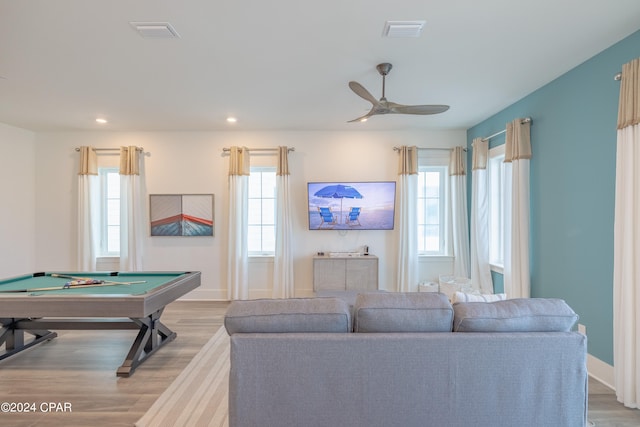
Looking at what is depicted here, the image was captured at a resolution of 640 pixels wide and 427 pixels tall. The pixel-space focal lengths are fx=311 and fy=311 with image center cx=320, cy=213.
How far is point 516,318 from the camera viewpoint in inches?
65.6

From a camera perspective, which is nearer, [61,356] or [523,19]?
[523,19]

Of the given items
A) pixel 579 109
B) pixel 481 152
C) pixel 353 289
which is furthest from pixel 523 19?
pixel 353 289

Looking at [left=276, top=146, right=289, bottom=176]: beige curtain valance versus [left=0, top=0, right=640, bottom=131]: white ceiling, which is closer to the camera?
[left=0, top=0, right=640, bottom=131]: white ceiling

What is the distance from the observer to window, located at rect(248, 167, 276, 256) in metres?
5.05

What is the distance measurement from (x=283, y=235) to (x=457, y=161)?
116 inches

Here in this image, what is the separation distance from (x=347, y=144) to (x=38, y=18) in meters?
3.73

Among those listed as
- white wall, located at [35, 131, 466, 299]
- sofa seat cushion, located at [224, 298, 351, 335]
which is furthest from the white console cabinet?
sofa seat cushion, located at [224, 298, 351, 335]

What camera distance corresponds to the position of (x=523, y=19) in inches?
84.2

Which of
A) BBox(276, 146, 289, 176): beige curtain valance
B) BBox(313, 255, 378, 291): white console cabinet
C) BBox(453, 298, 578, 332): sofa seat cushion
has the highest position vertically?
BBox(276, 146, 289, 176): beige curtain valance

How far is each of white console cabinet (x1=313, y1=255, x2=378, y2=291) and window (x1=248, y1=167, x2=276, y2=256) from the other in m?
0.95

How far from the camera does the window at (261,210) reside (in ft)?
16.6

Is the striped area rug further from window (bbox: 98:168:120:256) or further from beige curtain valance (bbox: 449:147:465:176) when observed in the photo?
beige curtain valance (bbox: 449:147:465:176)

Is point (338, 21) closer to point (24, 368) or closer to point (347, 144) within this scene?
point (347, 144)

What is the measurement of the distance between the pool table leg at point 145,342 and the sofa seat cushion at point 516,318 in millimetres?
2638
